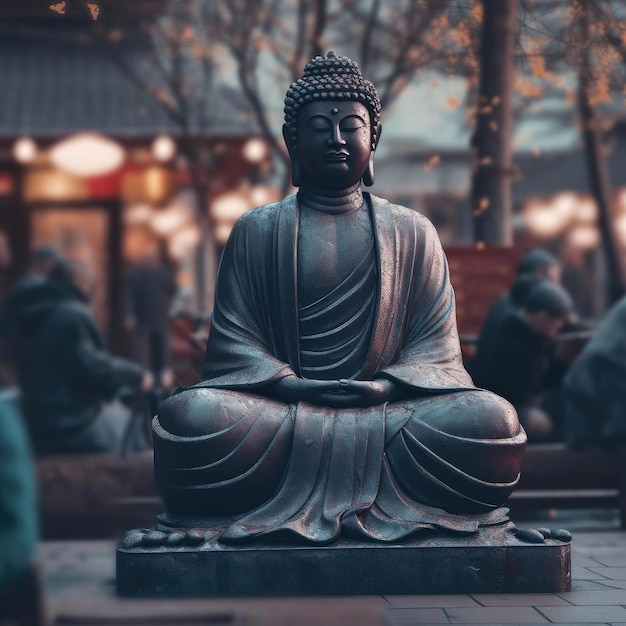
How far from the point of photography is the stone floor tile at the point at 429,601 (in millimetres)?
5496

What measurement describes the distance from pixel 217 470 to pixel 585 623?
5.43ft

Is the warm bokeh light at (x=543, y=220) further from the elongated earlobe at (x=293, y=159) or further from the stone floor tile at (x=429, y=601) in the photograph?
the stone floor tile at (x=429, y=601)

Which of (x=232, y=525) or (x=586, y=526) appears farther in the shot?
(x=586, y=526)

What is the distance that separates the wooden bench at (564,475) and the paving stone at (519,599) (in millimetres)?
2671

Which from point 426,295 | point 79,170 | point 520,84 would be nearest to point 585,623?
point 426,295

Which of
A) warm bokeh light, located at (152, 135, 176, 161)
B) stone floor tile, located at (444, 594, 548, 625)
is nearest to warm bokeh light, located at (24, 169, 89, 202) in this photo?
warm bokeh light, located at (152, 135, 176, 161)

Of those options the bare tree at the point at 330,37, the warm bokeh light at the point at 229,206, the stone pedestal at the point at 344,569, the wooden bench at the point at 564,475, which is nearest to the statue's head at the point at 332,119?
the stone pedestal at the point at 344,569

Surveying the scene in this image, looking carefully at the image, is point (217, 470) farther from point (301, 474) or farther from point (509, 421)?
point (509, 421)

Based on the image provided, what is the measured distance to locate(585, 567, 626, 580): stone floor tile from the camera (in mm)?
6248

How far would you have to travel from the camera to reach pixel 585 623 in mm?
5090

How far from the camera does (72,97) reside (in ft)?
62.2

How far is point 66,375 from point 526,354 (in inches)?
112

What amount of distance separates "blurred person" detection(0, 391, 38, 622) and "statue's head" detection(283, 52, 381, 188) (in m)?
3.42

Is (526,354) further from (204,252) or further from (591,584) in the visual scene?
(204,252)
